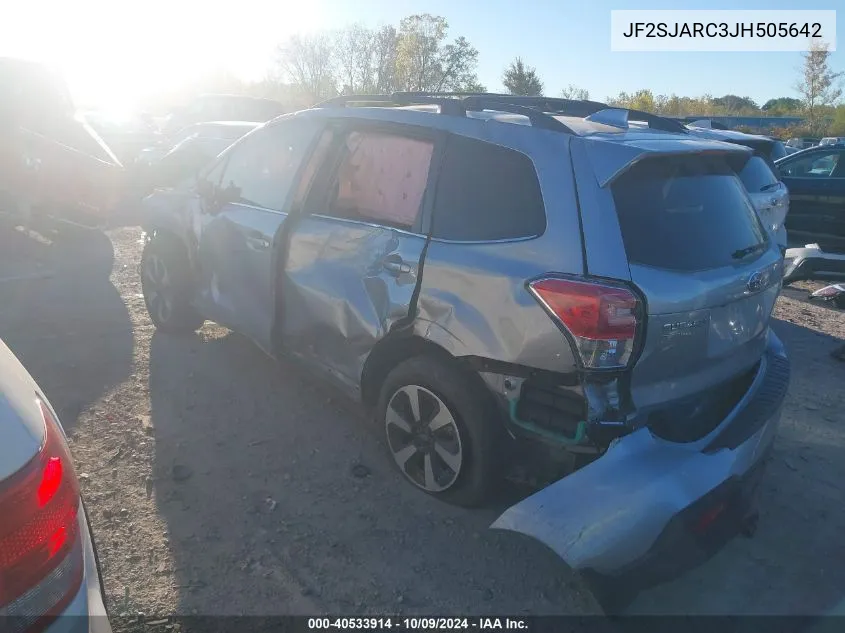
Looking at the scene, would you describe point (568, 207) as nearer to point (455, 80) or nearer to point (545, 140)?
point (545, 140)

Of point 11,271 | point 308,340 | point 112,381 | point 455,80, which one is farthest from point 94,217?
point 455,80

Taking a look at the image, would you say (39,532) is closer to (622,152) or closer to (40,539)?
(40,539)

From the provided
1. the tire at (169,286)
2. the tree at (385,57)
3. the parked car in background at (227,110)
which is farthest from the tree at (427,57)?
→ the tire at (169,286)

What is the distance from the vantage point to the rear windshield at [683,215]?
2594mm

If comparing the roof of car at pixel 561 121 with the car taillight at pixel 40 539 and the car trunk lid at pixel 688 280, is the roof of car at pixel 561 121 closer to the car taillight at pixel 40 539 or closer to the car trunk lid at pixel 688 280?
the car trunk lid at pixel 688 280

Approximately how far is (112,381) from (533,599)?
3.16 m

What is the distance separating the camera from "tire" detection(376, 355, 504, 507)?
293cm

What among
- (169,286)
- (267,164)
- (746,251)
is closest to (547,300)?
Result: (746,251)

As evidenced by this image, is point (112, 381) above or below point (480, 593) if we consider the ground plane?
above

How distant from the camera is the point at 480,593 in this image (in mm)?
2752

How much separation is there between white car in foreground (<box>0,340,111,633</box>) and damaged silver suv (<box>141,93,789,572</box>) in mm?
1415

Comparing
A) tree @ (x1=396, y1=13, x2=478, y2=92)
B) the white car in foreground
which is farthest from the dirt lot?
tree @ (x1=396, y1=13, x2=478, y2=92)

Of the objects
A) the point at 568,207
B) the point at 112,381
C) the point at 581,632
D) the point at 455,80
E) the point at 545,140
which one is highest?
the point at 455,80

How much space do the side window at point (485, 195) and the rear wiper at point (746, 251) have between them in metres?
0.88
